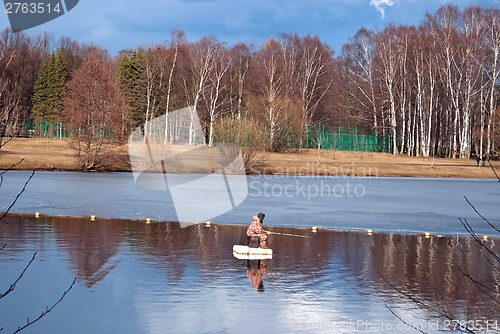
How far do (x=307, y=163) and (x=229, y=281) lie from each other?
43.7m

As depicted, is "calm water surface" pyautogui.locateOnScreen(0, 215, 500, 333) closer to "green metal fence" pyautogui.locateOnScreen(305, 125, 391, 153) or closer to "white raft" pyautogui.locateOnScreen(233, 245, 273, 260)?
"white raft" pyautogui.locateOnScreen(233, 245, 273, 260)

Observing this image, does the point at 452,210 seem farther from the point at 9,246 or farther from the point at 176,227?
the point at 9,246

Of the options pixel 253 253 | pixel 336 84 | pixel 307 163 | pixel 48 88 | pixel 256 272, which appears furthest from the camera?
pixel 336 84

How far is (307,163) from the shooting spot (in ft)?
186

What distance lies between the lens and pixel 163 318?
10430 mm

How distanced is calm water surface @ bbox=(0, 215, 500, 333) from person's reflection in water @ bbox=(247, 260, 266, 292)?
1.5 inches

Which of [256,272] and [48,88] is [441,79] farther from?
[256,272]

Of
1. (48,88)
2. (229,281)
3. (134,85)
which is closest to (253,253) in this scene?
(229,281)

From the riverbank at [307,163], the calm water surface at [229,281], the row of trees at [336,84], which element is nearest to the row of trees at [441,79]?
the row of trees at [336,84]

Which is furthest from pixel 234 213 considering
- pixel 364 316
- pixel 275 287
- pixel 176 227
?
pixel 364 316

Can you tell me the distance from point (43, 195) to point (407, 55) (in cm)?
5321

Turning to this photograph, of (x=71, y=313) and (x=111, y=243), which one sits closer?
(x=71, y=313)

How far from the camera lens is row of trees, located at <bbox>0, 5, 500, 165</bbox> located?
66.9 meters

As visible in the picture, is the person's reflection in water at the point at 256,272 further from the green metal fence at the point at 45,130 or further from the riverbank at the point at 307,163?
the green metal fence at the point at 45,130
